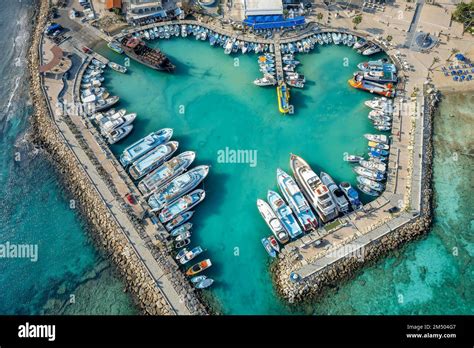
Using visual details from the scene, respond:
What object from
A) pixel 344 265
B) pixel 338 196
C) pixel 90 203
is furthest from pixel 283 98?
pixel 90 203

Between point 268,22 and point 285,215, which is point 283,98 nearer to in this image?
point 268,22

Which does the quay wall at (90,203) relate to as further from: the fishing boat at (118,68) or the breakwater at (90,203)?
the fishing boat at (118,68)

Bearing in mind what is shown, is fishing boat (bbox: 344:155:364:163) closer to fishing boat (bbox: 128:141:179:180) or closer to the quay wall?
fishing boat (bbox: 128:141:179:180)

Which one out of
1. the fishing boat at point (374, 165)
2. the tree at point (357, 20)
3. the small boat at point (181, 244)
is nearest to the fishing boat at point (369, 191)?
the fishing boat at point (374, 165)

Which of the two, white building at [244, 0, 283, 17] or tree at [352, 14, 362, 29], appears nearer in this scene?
tree at [352, 14, 362, 29]

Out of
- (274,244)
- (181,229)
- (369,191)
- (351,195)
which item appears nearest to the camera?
(274,244)

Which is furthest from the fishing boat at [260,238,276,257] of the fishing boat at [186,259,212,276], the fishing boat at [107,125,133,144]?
the fishing boat at [107,125,133,144]
